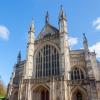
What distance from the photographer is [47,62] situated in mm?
31703

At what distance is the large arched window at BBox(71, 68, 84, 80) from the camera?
30.0 metres

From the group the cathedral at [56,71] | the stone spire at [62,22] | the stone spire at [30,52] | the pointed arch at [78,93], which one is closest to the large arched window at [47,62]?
the cathedral at [56,71]

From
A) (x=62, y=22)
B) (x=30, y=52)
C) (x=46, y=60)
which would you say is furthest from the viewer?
(x=62, y=22)

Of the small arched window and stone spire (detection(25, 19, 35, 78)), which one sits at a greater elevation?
stone spire (detection(25, 19, 35, 78))

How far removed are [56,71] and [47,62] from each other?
8.48 feet

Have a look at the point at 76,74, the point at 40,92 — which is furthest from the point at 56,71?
the point at 40,92

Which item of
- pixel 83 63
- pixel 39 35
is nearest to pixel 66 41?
pixel 83 63

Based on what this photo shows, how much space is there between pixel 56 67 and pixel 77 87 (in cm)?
545

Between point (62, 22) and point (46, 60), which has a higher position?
point (62, 22)

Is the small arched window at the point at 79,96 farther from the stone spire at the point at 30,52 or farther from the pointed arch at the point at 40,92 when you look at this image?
the stone spire at the point at 30,52

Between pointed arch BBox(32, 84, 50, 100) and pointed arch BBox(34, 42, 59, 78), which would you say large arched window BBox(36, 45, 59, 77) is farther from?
pointed arch BBox(32, 84, 50, 100)

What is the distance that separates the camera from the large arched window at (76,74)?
30020 mm

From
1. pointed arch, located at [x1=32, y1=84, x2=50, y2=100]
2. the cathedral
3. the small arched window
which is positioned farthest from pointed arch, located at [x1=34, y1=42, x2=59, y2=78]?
the small arched window

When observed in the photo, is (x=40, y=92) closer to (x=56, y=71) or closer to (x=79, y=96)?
(x=56, y=71)
